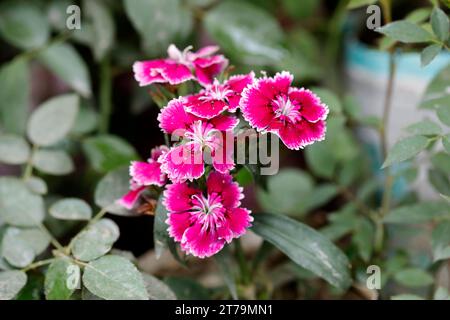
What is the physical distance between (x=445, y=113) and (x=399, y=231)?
33cm

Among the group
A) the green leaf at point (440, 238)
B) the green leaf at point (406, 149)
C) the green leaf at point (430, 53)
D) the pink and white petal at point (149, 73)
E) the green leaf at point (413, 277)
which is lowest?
the green leaf at point (413, 277)

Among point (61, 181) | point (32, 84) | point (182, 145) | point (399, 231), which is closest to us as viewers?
point (182, 145)

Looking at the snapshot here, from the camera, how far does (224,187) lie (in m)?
0.75

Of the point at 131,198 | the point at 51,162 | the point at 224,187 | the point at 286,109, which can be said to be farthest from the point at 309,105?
the point at 51,162

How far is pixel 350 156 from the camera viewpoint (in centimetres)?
126

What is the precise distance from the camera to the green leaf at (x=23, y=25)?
1.16 metres

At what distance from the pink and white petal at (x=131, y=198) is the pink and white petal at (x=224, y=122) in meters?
0.15

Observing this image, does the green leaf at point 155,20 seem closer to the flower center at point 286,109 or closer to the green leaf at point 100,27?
the green leaf at point 100,27

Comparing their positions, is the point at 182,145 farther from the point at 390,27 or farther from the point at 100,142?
the point at 100,142

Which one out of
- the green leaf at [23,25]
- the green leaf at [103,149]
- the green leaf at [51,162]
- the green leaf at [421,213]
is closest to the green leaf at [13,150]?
the green leaf at [51,162]

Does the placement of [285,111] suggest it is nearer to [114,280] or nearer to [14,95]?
[114,280]

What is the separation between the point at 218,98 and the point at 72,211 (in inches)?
11.6

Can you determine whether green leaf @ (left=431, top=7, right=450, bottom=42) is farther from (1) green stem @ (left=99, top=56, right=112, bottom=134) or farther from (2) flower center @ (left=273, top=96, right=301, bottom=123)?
(1) green stem @ (left=99, top=56, right=112, bottom=134)
